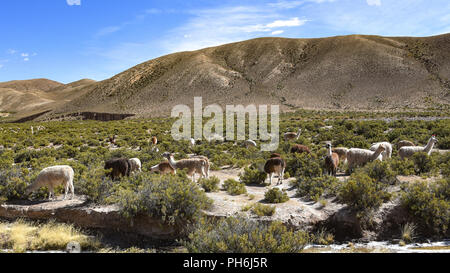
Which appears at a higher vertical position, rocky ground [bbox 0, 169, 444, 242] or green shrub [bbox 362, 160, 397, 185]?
green shrub [bbox 362, 160, 397, 185]

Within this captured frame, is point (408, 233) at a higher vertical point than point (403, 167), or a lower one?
lower

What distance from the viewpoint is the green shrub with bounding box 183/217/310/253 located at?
6.56 m

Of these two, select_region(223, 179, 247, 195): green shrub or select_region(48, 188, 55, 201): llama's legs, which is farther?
select_region(223, 179, 247, 195): green shrub

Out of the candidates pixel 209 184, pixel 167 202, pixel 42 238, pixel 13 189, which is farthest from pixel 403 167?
pixel 13 189

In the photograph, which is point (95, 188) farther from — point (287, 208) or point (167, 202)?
point (287, 208)

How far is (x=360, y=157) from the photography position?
41.7 ft

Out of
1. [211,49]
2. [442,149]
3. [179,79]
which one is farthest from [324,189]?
[211,49]

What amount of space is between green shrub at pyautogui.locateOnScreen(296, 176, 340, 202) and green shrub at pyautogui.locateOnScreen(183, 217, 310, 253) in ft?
10.1

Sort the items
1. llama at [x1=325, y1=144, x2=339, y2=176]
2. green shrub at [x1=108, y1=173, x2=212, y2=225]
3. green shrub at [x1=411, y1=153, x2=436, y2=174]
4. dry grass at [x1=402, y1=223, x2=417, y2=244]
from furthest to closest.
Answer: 1. llama at [x1=325, y1=144, x2=339, y2=176]
2. green shrub at [x1=411, y1=153, x2=436, y2=174]
3. green shrub at [x1=108, y1=173, x2=212, y2=225]
4. dry grass at [x1=402, y1=223, x2=417, y2=244]

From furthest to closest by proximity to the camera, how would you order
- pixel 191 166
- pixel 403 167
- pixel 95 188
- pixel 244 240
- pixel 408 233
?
pixel 191 166
pixel 403 167
pixel 95 188
pixel 408 233
pixel 244 240

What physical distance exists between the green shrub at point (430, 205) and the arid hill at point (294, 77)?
6314 cm

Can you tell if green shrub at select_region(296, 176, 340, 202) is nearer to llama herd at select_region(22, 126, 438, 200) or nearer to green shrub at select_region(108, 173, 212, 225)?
llama herd at select_region(22, 126, 438, 200)

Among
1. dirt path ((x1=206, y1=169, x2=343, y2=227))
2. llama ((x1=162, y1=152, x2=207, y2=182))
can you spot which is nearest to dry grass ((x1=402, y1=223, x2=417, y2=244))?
dirt path ((x1=206, y1=169, x2=343, y2=227))

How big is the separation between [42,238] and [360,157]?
11.5 m
